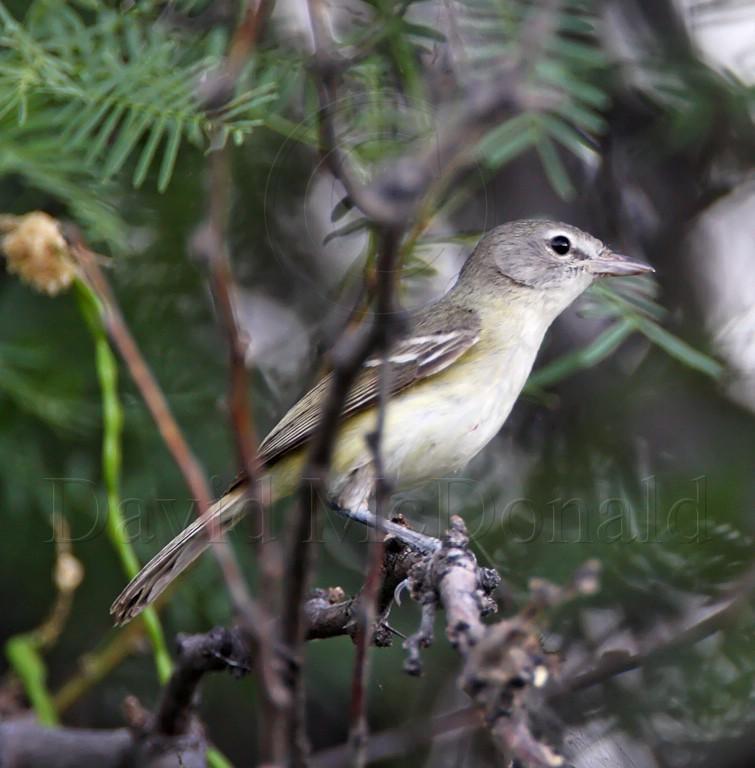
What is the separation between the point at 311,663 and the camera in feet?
13.7

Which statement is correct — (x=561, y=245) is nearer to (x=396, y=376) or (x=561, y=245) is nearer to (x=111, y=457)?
(x=396, y=376)

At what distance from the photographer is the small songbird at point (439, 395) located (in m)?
3.47

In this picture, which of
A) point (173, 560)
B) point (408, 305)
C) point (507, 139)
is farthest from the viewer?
point (408, 305)

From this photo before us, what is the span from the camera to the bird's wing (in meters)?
3.55

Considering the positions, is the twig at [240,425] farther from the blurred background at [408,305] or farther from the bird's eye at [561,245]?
the bird's eye at [561,245]

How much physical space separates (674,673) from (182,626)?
1680mm

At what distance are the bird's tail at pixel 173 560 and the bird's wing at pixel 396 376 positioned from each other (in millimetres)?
187

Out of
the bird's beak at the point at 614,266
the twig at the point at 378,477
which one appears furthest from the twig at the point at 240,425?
the bird's beak at the point at 614,266

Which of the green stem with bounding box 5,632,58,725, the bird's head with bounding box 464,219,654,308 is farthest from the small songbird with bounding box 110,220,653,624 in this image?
the green stem with bounding box 5,632,58,725

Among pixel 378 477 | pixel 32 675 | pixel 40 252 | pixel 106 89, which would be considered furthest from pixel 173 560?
pixel 378 477

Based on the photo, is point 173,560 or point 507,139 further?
point 173,560

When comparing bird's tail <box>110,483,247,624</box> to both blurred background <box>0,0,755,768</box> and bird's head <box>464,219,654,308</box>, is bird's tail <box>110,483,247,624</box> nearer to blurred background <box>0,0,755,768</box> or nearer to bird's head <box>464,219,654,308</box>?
blurred background <box>0,0,755,768</box>

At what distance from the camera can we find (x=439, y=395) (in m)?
3.61

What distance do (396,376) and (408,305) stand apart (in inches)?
11.9
